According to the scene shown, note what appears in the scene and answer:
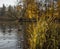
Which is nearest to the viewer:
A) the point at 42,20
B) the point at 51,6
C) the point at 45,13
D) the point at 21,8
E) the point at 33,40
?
the point at 33,40

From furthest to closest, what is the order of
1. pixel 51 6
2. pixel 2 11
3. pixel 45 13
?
pixel 2 11 → pixel 51 6 → pixel 45 13

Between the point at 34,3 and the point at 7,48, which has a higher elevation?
the point at 34,3

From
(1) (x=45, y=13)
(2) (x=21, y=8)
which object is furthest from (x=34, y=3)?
(2) (x=21, y=8)

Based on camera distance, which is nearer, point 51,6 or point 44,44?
point 44,44

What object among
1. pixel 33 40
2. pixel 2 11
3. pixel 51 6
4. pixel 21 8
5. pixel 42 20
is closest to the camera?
pixel 33 40

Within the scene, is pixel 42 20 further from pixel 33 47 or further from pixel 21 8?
pixel 21 8

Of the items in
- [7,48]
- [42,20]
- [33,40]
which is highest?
[42,20]

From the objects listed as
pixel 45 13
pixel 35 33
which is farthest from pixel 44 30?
pixel 45 13

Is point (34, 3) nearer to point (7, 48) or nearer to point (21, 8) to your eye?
point (7, 48)

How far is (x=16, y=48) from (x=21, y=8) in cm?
458

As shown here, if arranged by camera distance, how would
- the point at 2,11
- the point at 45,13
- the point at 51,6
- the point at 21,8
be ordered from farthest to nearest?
the point at 2,11 → the point at 21,8 → the point at 51,6 → the point at 45,13

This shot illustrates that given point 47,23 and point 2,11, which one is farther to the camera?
point 2,11

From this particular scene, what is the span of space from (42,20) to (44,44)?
2.69ft

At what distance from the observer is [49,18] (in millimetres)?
8516
